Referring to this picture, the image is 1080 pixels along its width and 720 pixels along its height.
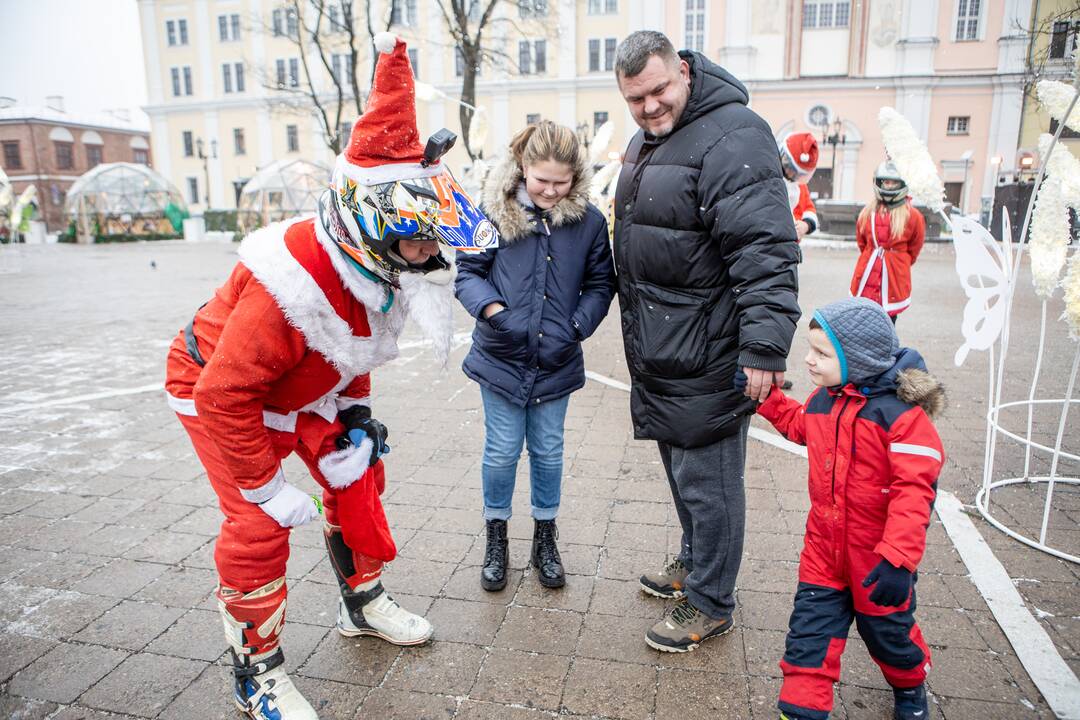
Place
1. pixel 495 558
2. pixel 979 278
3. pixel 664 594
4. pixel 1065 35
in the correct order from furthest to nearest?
pixel 1065 35 → pixel 979 278 → pixel 495 558 → pixel 664 594

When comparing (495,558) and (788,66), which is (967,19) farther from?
(495,558)

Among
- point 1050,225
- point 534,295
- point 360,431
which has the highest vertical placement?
point 1050,225

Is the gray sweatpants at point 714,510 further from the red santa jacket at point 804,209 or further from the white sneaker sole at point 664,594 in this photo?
the red santa jacket at point 804,209

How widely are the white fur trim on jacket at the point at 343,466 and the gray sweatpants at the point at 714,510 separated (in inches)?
47.2

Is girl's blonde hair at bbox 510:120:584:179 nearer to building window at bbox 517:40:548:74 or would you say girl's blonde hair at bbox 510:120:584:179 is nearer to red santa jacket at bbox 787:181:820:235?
red santa jacket at bbox 787:181:820:235

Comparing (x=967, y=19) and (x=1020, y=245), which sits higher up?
(x=967, y=19)

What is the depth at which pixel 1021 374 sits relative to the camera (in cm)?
711

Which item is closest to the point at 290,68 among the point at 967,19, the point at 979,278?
the point at 967,19

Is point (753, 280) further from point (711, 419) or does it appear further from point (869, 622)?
point (869, 622)

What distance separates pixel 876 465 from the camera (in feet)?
7.41

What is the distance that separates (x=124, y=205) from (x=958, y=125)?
45.6m

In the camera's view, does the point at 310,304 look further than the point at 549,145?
No

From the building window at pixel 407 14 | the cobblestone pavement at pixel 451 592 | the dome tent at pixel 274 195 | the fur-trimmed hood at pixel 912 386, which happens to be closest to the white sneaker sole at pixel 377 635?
the cobblestone pavement at pixel 451 592

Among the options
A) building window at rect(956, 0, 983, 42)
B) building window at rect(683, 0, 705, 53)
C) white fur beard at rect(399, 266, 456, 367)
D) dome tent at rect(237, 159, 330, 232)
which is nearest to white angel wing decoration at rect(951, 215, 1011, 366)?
white fur beard at rect(399, 266, 456, 367)
